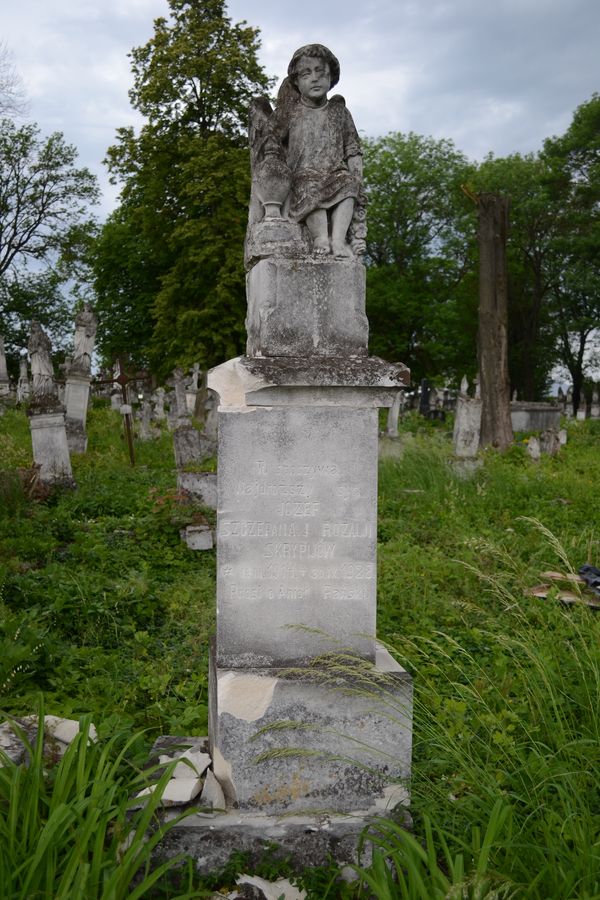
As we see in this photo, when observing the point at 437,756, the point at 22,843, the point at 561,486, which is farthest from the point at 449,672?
the point at 561,486

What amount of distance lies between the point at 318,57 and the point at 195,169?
63.2 feet

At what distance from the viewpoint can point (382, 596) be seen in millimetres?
6137

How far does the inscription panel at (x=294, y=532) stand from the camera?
10.9 feet

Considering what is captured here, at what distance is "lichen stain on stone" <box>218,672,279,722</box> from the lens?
3340 mm

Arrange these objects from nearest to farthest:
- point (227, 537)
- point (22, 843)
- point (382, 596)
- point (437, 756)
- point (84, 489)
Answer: point (22, 843)
point (227, 537)
point (437, 756)
point (382, 596)
point (84, 489)

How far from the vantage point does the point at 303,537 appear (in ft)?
11.1

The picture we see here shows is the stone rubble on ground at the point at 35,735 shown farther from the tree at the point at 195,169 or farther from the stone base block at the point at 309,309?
the tree at the point at 195,169

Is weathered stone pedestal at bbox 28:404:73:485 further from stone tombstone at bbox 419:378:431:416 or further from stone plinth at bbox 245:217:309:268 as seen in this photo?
stone tombstone at bbox 419:378:431:416

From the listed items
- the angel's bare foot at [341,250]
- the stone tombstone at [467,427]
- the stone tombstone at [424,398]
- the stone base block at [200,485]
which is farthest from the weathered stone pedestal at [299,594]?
the stone tombstone at [424,398]

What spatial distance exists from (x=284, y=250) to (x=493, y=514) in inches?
250

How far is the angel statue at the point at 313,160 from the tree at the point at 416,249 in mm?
30125

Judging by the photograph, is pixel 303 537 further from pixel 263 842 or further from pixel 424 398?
pixel 424 398

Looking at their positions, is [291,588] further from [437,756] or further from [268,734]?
[437,756]

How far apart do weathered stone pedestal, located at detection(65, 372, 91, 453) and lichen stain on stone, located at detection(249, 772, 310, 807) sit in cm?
1114
